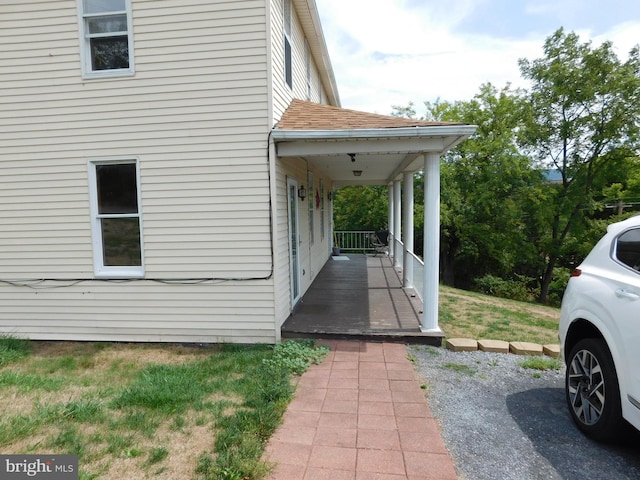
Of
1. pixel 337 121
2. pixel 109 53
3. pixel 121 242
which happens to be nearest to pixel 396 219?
pixel 337 121

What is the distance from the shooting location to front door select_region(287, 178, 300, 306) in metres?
6.21

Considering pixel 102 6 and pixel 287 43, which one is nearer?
pixel 102 6

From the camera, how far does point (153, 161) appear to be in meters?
5.16

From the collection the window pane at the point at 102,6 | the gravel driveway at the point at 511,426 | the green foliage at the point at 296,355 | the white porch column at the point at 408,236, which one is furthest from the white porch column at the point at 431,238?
the window pane at the point at 102,6

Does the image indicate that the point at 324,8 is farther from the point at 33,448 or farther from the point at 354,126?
the point at 33,448

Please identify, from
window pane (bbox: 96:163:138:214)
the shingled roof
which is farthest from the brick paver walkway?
window pane (bbox: 96:163:138:214)

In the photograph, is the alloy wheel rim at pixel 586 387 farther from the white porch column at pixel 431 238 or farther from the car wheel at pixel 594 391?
the white porch column at pixel 431 238

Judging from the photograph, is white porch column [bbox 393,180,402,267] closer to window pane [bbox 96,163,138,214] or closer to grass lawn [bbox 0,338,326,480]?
grass lawn [bbox 0,338,326,480]

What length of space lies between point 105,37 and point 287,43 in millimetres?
2604

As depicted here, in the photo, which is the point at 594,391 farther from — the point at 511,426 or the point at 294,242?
the point at 294,242

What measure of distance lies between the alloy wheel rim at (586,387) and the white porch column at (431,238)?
2049mm

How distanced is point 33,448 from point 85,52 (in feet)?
15.4

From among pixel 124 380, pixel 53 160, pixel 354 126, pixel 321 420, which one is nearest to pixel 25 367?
pixel 124 380

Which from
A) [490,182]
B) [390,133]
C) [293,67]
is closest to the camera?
[390,133]
